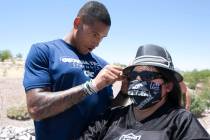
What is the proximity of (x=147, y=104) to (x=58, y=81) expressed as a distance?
2.95 ft

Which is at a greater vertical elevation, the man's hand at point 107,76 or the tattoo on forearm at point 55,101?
the man's hand at point 107,76

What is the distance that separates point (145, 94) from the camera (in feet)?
14.4

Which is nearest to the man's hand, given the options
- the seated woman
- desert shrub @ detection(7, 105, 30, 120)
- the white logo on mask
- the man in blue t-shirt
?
the man in blue t-shirt

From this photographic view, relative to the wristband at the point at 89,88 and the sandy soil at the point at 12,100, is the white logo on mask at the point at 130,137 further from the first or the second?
the sandy soil at the point at 12,100

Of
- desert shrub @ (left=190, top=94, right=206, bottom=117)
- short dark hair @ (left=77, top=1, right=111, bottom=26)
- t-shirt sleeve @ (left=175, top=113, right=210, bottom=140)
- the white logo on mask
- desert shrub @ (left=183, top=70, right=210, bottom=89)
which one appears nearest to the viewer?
t-shirt sleeve @ (left=175, top=113, right=210, bottom=140)

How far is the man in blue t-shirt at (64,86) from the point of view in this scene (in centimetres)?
448

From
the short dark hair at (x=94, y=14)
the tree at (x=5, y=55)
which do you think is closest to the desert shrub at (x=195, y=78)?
the short dark hair at (x=94, y=14)

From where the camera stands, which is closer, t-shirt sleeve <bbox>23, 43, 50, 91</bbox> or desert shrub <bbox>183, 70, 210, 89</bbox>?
t-shirt sleeve <bbox>23, 43, 50, 91</bbox>

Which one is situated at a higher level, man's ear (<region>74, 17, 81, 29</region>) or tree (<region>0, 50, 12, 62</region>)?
man's ear (<region>74, 17, 81, 29</region>)

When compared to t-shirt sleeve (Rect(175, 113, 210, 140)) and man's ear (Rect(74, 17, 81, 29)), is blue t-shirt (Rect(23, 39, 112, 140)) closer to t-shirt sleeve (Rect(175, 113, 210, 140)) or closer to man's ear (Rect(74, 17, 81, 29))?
man's ear (Rect(74, 17, 81, 29))

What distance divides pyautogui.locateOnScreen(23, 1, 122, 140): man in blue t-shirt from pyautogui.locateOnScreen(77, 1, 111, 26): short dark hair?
1.2 inches

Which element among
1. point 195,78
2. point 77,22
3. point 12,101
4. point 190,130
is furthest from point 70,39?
point 195,78

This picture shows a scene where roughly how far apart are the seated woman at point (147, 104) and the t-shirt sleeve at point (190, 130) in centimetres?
1

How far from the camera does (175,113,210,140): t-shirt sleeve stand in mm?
3918
